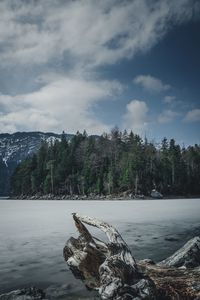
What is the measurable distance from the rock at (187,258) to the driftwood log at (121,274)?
1.64 metres

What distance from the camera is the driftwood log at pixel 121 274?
7375 mm

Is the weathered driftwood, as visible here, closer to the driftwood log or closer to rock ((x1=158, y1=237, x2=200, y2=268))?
the driftwood log

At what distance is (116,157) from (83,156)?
628 inches

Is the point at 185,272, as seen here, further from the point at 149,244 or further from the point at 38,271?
the point at 149,244

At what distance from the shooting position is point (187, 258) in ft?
37.1

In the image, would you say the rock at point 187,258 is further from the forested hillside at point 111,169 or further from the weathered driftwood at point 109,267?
the forested hillside at point 111,169

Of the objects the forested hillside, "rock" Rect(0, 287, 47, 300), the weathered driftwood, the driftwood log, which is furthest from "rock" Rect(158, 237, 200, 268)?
the forested hillside

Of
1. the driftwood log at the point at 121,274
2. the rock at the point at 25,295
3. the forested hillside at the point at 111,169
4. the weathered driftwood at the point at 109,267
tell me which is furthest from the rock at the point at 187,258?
the forested hillside at the point at 111,169

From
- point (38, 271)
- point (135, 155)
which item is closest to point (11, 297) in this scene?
point (38, 271)

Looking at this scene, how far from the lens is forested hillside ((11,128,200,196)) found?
123 m

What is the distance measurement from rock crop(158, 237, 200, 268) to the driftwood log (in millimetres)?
1641

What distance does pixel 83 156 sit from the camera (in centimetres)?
14138

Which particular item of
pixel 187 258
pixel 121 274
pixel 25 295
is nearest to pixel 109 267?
pixel 121 274

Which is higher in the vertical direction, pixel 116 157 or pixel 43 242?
pixel 116 157
